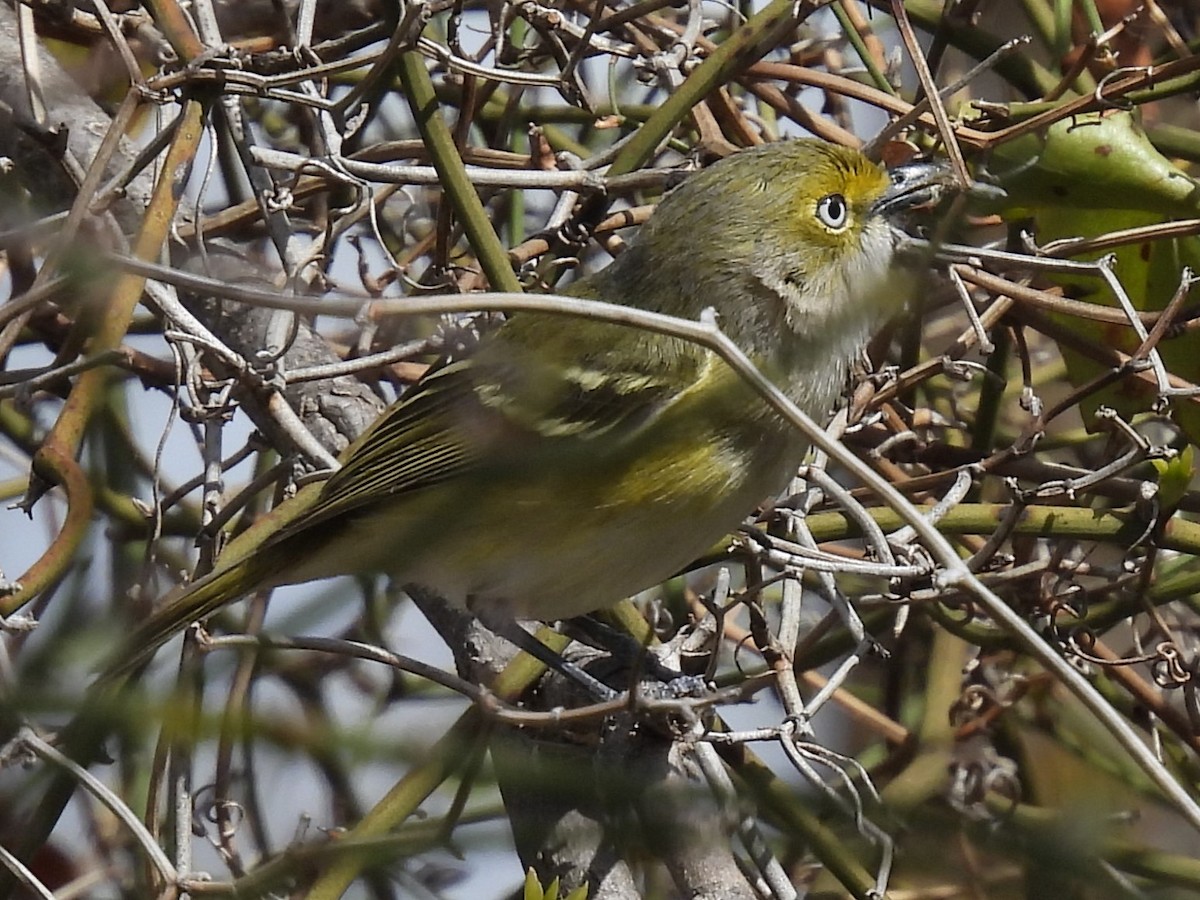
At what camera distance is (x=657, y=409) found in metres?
2.16

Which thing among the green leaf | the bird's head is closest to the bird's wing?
the bird's head

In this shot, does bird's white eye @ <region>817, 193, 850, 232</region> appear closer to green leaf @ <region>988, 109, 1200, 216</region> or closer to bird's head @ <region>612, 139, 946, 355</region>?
bird's head @ <region>612, 139, 946, 355</region>

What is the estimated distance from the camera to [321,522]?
82.7 inches

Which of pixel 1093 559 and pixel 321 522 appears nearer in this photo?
pixel 321 522

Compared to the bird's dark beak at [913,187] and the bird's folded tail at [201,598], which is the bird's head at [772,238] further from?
the bird's folded tail at [201,598]

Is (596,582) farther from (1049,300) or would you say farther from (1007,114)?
(1007,114)

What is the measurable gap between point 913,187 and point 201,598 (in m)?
1.13

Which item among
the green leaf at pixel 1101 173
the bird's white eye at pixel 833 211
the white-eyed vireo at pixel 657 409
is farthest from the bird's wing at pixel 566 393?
the green leaf at pixel 1101 173

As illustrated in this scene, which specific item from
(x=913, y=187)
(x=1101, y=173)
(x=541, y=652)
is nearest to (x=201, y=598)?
(x=541, y=652)

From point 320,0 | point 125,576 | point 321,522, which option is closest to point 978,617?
point 321,522

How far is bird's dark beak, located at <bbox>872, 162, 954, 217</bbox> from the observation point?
2.09 meters

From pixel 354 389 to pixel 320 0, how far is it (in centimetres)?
63

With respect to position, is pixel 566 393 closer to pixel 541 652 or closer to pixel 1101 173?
pixel 541 652

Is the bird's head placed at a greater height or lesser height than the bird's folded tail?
greater
